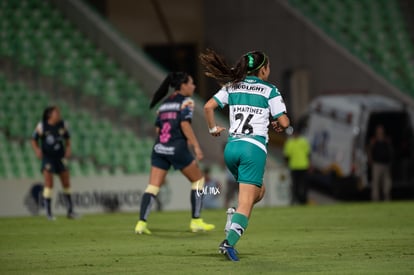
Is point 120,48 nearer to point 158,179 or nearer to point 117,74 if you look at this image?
point 117,74

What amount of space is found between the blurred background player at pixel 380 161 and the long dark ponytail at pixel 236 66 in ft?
48.4

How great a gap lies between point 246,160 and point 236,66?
104cm

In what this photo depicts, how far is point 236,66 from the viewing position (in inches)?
444

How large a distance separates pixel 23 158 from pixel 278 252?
14711 mm

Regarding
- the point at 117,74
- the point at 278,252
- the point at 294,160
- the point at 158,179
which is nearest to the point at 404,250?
the point at 278,252

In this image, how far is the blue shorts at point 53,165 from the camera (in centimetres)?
1942

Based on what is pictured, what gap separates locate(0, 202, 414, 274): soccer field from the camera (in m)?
10.5

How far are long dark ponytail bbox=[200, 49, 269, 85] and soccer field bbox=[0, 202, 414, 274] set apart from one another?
1.97m

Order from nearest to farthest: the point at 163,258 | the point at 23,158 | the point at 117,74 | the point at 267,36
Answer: the point at 163,258 < the point at 23,158 < the point at 117,74 < the point at 267,36

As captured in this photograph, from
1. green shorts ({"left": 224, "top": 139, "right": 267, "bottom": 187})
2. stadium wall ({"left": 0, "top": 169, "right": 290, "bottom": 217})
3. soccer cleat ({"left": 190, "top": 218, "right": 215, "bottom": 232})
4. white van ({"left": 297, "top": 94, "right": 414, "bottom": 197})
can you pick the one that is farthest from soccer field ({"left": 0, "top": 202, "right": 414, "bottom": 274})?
white van ({"left": 297, "top": 94, "right": 414, "bottom": 197})

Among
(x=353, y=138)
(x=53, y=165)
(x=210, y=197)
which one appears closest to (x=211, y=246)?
(x=53, y=165)

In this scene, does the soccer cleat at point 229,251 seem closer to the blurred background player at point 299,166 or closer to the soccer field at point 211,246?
the soccer field at point 211,246

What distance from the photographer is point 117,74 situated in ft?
98.1

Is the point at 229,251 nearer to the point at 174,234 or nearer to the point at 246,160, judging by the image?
the point at 246,160
